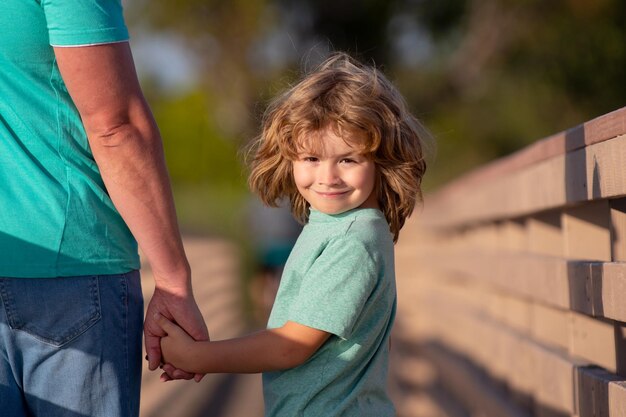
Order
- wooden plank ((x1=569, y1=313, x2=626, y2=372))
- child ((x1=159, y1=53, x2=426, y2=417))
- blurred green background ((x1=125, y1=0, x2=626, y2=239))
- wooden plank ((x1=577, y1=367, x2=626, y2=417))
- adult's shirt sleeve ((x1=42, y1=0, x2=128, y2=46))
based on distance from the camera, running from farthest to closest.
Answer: blurred green background ((x1=125, y1=0, x2=626, y2=239)) < wooden plank ((x1=569, y1=313, x2=626, y2=372)) < wooden plank ((x1=577, y1=367, x2=626, y2=417)) < child ((x1=159, y1=53, x2=426, y2=417)) < adult's shirt sleeve ((x1=42, y1=0, x2=128, y2=46))

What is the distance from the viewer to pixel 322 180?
279 centimetres

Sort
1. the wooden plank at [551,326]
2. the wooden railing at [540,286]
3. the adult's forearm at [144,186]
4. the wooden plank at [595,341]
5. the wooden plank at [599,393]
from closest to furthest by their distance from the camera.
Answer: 1. the adult's forearm at [144,186]
2. the wooden plank at [599,393]
3. the wooden railing at [540,286]
4. the wooden plank at [595,341]
5. the wooden plank at [551,326]

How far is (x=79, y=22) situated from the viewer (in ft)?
8.00

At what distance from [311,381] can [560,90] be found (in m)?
17.6

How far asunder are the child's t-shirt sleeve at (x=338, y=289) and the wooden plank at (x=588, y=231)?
0.90 meters

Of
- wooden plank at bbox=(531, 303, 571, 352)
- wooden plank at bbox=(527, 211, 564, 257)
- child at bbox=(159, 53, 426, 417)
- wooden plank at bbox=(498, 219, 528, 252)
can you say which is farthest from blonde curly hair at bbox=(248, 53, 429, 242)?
wooden plank at bbox=(498, 219, 528, 252)

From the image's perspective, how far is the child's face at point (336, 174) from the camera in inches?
110

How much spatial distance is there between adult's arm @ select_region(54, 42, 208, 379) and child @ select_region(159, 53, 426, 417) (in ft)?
0.52

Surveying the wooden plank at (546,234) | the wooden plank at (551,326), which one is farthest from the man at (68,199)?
the wooden plank at (546,234)

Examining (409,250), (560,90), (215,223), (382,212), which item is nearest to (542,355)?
(382,212)

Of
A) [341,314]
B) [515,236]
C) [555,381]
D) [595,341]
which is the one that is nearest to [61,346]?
[341,314]

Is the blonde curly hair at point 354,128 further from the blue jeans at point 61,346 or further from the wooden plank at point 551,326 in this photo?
the wooden plank at point 551,326

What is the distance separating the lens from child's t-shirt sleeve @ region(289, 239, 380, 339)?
2.61 meters

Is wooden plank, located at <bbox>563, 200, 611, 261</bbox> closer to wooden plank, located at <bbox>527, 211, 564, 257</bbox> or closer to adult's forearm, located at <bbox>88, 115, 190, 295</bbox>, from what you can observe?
wooden plank, located at <bbox>527, 211, 564, 257</bbox>
